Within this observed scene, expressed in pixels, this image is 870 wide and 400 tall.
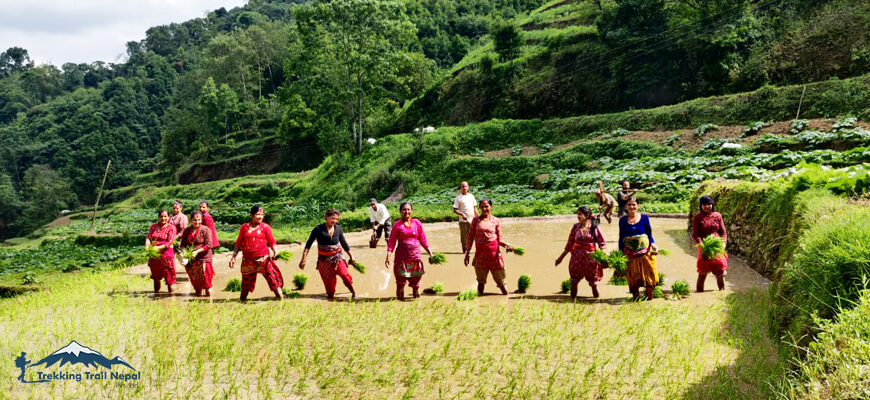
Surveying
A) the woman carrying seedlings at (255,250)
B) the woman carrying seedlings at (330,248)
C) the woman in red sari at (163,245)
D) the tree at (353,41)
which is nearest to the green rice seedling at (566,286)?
the woman carrying seedlings at (330,248)

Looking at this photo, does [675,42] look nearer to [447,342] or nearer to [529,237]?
[529,237]

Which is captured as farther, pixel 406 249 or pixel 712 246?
pixel 406 249

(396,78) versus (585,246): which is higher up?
(396,78)

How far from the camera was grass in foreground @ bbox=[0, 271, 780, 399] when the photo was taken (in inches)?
189

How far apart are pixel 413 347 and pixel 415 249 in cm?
253

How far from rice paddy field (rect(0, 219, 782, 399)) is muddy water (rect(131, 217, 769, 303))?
0.49 feet

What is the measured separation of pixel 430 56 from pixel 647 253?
6972 centimetres

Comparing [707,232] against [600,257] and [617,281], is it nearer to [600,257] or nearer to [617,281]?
[617,281]

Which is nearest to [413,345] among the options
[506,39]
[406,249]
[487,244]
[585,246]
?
[406,249]

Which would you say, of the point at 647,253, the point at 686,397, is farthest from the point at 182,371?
the point at 647,253

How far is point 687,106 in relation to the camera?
27781 mm

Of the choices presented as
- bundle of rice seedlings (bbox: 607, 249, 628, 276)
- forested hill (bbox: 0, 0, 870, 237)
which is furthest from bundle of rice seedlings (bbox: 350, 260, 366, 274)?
forested hill (bbox: 0, 0, 870, 237)

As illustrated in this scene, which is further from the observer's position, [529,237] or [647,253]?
[529,237]

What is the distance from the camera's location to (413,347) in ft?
19.5
